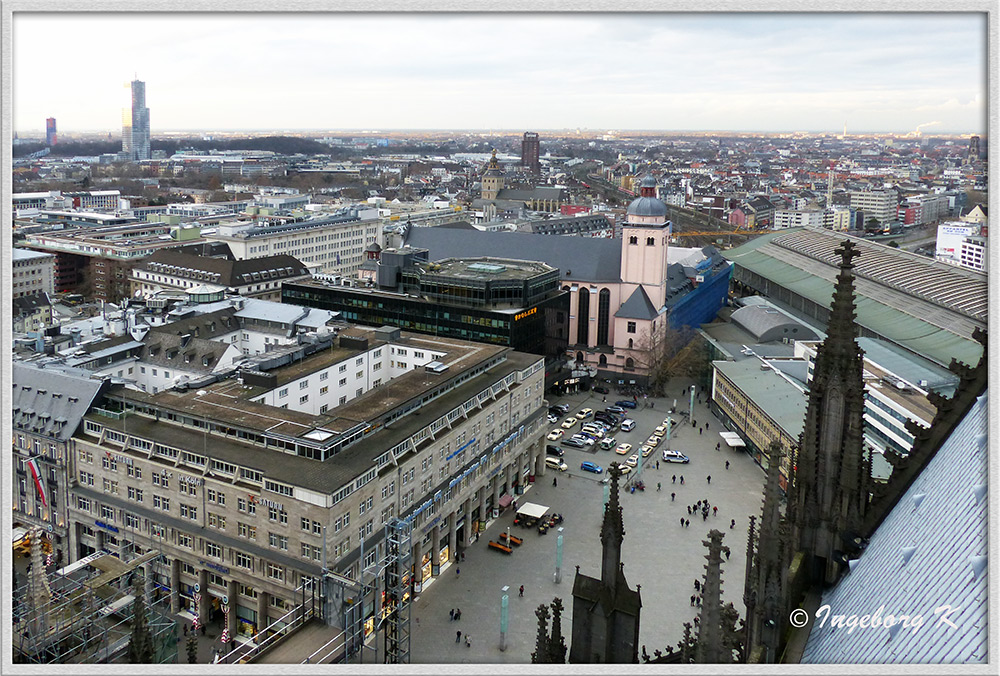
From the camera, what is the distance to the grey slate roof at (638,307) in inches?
3041

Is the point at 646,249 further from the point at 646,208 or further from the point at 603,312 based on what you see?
the point at 603,312

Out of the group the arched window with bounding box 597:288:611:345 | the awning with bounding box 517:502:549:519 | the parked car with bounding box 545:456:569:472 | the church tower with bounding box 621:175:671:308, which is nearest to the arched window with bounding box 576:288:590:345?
the arched window with bounding box 597:288:611:345

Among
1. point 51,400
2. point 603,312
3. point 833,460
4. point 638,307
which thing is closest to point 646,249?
point 638,307

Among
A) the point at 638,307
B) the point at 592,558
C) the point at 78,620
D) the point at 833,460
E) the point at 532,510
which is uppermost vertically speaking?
the point at 833,460

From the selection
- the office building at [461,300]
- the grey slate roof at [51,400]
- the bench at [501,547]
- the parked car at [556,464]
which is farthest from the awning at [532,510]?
the grey slate roof at [51,400]

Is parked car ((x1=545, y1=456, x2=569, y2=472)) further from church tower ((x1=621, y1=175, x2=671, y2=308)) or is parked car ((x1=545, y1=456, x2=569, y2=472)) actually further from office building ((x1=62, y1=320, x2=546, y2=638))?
church tower ((x1=621, y1=175, x2=671, y2=308))

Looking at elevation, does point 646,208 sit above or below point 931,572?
above

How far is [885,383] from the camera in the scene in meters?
52.9

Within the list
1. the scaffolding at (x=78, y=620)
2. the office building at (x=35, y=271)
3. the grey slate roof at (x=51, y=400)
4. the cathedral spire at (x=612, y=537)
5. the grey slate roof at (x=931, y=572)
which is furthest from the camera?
the office building at (x=35, y=271)

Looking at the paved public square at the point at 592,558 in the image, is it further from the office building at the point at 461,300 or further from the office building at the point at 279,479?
the office building at the point at 461,300

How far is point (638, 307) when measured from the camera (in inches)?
3054

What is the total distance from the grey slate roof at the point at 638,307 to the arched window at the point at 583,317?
3.17 meters

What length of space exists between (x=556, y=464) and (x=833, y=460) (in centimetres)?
3718

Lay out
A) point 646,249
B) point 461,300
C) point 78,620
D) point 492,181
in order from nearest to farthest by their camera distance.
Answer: point 78,620
point 461,300
point 646,249
point 492,181
